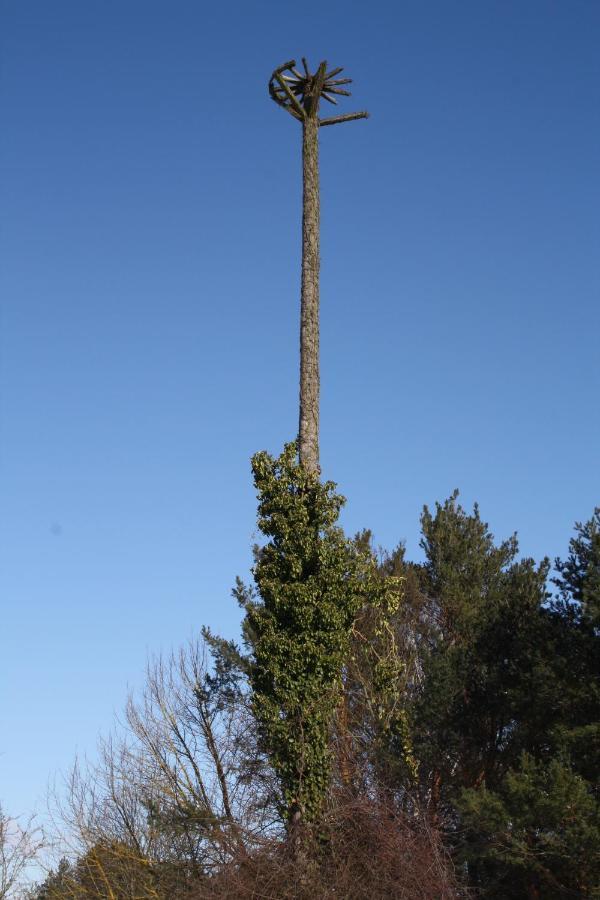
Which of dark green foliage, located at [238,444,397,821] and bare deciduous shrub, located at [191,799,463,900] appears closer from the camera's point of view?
bare deciduous shrub, located at [191,799,463,900]

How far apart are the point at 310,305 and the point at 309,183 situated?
319 cm

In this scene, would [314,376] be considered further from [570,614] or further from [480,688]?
[480,688]

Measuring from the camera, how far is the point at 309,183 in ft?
78.5

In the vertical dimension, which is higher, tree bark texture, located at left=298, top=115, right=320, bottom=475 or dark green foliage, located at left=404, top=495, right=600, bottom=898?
tree bark texture, located at left=298, top=115, right=320, bottom=475

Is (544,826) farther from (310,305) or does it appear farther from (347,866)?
(310,305)

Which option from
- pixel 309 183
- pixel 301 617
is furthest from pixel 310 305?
pixel 301 617

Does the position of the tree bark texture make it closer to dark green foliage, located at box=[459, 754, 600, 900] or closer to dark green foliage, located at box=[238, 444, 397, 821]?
dark green foliage, located at box=[238, 444, 397, 821]

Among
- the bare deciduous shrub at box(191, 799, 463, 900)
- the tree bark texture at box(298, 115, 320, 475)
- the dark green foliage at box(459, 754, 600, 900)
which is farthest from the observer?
the tree bark texture at box(298, 115, 320, 475)

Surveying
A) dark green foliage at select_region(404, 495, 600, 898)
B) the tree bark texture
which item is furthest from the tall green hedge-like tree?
dark green foliage at select_region(404, 495, 600, 898)

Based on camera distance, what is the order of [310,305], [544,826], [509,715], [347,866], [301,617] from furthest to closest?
[509,715] < [310,305] < [544,826] < [301,617] < [347,866]

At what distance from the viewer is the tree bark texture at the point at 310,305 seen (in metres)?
21.1

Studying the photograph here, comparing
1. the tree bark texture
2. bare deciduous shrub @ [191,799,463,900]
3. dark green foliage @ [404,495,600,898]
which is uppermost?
the tree bark texture

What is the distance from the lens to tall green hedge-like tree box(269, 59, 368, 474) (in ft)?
72.4

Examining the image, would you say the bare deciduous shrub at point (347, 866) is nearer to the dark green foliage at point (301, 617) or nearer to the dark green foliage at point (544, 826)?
the dark green foliage at point (301, 617)
